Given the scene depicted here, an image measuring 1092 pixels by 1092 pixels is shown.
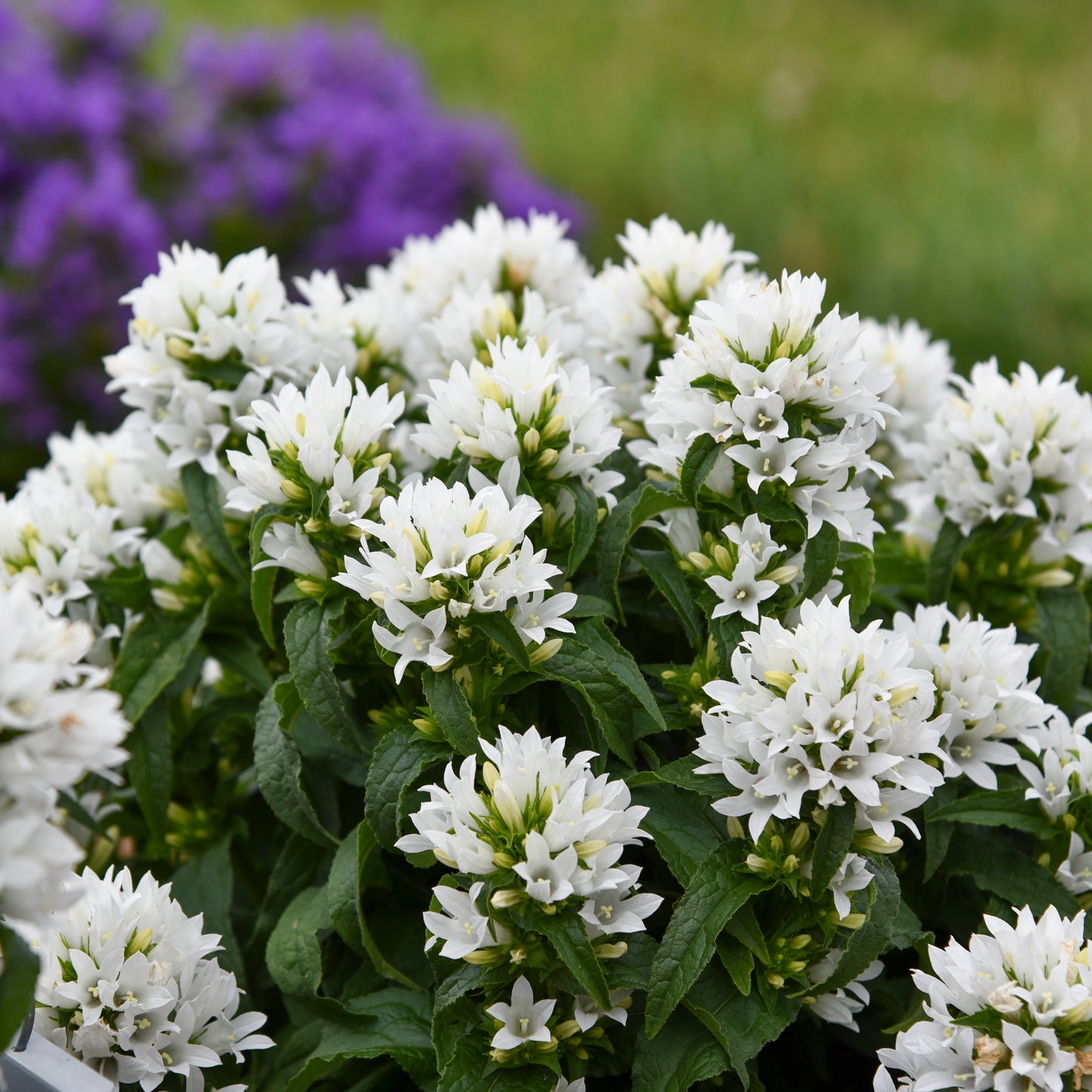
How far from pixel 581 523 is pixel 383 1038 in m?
0.73

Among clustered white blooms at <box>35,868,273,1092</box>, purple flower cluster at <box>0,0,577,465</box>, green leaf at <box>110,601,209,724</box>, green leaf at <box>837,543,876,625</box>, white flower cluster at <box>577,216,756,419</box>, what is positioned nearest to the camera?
clustered white blooms at <box>35,868,273,1092</box>

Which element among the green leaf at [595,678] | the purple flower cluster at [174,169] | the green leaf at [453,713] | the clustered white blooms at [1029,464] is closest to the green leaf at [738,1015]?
the green leaf at [595,678]

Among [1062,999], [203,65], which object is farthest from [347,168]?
[1062,999]

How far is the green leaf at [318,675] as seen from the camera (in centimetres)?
163

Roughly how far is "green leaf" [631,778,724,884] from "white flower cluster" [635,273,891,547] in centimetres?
40

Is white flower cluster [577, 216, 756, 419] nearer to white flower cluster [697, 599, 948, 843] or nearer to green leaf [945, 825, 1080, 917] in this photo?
white flower cluster [697, 599, 948, 843]

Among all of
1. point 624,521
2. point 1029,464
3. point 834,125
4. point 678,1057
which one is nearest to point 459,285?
point 624,521

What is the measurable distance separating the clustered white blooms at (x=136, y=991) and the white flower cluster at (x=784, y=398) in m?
0.91

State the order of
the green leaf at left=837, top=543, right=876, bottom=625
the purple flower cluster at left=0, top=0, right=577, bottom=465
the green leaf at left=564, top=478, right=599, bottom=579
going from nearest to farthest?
1. the green leaf at left=564, top=478, right=599, bottom=579
2. the green leaf at left=837, top=543, right=876, bottom=625
3. the purple flower cluster at left=0, top=0, right=577, bottom=465

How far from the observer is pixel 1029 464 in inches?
78.1

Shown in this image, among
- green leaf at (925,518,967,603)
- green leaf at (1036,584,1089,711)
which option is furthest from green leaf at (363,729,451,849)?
green leaf at (1036,584,1089,711)

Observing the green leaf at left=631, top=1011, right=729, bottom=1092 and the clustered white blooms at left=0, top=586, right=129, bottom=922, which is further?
the green leaf at left=631, top=1011, right=729, bottom=1092

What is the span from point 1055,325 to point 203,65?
3.67 metres

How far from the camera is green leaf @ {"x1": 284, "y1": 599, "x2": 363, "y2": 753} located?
64.3 inches
